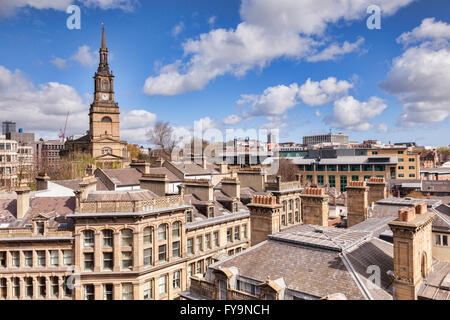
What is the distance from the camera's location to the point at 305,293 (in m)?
12.2

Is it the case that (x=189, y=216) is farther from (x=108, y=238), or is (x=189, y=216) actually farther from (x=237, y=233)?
(x=108, y=238)

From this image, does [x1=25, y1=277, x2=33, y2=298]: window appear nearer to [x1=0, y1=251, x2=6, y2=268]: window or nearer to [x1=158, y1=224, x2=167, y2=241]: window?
[x1=0, y1=251, x2=6, y2=268]: window

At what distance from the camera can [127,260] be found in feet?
79.9

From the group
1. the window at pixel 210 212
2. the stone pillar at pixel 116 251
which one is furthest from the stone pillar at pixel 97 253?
the window at pixel 210 212

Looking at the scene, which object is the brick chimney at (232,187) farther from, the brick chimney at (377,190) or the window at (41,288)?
the window at (41,288)

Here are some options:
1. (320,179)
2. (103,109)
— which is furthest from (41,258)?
(320,179)

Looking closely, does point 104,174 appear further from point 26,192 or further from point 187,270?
point 187,270

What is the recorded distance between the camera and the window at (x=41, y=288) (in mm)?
24547

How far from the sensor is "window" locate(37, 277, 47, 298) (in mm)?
24547

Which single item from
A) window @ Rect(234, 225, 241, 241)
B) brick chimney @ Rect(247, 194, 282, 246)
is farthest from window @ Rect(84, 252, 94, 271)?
window @ Rect(234, 225, 241, 241)

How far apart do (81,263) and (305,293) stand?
18738mm

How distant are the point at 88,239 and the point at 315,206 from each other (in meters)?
17.3

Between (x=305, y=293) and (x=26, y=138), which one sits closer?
(x=305, y=293)
